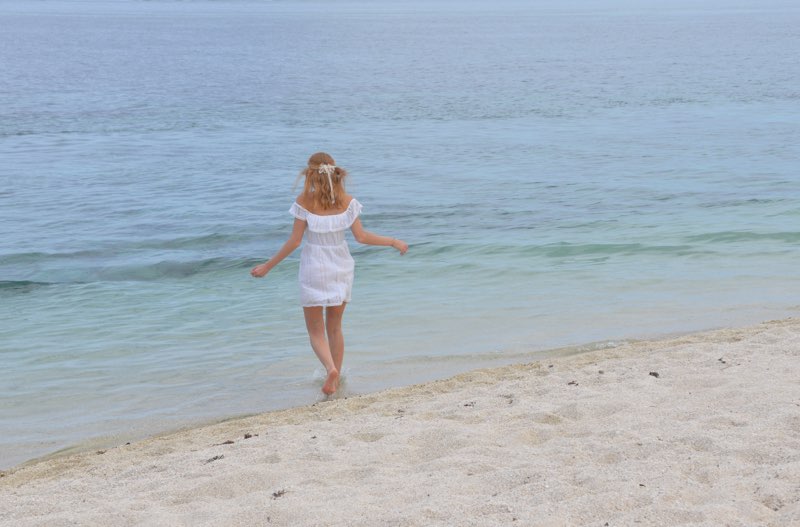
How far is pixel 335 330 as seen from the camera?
25.1 feet

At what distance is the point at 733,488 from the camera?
4363 mm

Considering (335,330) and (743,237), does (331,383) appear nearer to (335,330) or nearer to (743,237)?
(335,330)

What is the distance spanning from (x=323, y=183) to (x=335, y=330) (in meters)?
1.26

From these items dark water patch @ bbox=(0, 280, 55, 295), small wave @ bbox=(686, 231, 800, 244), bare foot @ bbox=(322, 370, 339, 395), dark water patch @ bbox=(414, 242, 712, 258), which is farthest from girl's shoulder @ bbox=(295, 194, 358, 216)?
small wave @ bbox=(686, 231, 800, 244)

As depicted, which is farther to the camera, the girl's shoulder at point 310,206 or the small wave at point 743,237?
the small wave at point 743,237

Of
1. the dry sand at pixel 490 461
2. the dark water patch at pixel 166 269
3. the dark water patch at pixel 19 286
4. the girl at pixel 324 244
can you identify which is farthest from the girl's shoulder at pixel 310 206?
the dark water patch at pixel 19 286

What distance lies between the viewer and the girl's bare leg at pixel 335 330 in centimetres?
759

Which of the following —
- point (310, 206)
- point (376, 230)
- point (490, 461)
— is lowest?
point (376, 230)

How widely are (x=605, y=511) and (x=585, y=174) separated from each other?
15884 millimetres

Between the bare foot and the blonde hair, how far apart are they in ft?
4.24

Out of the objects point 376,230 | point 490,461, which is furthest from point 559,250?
point 490,461

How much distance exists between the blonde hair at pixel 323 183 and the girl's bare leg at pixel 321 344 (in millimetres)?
858

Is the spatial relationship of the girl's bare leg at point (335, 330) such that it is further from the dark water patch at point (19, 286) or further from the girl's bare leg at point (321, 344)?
the dark water patch at point (19, 286)

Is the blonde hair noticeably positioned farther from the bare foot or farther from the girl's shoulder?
the bare foot
